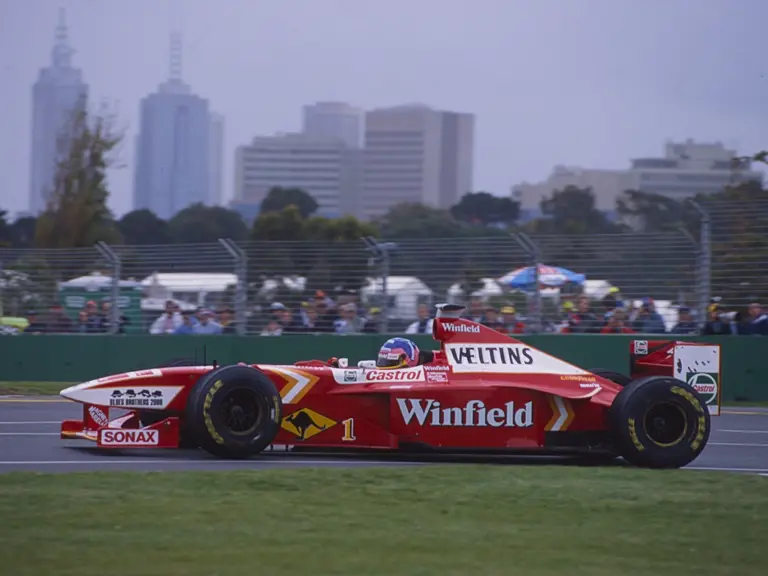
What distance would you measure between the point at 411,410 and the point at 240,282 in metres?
8.63

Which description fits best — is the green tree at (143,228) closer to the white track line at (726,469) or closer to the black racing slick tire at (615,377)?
the black racing slick tire at (615,377)

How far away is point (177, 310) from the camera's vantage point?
1875 cm

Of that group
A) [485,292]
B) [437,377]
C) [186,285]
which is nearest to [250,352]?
[186,285]

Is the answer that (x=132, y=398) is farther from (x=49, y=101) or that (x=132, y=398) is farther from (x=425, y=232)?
(x=49, y=101)

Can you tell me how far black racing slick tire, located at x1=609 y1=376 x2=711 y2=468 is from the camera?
9945mm

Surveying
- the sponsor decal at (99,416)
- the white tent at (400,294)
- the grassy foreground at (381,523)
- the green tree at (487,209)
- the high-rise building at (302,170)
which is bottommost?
the grassy foreground at (381,523)

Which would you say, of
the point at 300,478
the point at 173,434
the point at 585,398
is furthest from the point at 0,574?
the point at 585,398

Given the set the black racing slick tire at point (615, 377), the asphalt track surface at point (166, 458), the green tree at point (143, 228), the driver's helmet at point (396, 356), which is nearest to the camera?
the asphalt track surface at point (166, 458)

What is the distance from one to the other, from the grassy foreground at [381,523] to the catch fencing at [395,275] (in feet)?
29.7

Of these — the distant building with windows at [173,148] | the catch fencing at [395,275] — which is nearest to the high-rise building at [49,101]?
the distant building with windows at [173,148]

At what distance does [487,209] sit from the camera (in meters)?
41.2

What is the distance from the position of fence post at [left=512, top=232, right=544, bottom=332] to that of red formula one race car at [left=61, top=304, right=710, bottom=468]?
24.2 ft

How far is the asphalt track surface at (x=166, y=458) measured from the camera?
372 inches

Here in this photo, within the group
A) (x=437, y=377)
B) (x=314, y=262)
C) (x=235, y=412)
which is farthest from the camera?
(x=314, y=262)
